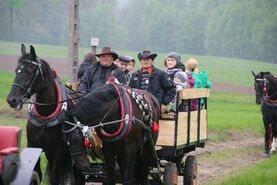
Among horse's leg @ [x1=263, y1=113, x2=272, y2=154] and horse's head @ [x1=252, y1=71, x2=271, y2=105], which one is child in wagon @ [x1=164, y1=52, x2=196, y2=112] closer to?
horse's leg @ [x1=263, y1=113, x2=272, y2=154]

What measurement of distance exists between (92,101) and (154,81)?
184 cm

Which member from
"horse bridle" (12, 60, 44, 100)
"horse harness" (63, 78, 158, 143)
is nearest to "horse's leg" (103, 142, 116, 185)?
"horse harness" (63, 78, 158, 143)

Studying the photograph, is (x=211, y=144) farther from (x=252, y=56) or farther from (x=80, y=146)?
(x=252, y=56)

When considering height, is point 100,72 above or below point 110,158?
above

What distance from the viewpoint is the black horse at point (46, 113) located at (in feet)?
28.2

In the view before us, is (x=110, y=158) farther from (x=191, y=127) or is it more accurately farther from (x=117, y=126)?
(x=191, y=127)

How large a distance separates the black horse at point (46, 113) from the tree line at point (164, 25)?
4525 cm

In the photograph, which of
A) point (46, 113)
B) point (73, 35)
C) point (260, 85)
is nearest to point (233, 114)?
point (260, 85)

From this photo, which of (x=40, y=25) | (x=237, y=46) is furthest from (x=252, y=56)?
(x=40, y=25)

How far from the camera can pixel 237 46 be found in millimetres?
60562

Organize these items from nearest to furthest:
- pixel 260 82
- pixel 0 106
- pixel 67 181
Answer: pixel 67 181, pixel 260 82, pixel 0 106

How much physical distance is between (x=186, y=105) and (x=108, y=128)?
7.67ft

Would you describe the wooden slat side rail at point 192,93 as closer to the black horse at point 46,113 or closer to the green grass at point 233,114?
the black horse at point 46,113

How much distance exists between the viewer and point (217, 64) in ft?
182
